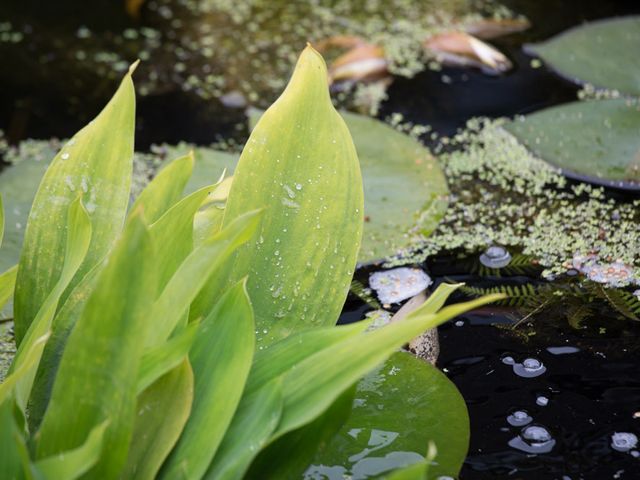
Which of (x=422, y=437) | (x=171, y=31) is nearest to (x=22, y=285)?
(x=422, y=437)

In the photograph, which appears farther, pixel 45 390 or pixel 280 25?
pixel 280 25

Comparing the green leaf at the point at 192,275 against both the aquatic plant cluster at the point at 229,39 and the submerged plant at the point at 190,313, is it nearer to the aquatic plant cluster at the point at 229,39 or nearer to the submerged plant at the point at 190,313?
the submerged plant at the point at 190,313

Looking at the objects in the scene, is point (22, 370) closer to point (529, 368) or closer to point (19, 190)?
point (529, 368)

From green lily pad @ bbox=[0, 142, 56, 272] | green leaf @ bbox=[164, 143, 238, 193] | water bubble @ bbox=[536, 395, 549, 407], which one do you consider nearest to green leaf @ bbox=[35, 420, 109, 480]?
water bubble @ bbox=[536, 395, 549, 407]

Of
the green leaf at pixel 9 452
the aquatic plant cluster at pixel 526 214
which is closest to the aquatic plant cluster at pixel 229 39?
the aquatic plant cluster at pixel 526 214

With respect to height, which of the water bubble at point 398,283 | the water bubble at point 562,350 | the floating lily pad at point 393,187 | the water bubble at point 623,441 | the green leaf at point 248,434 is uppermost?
the green leaf at point 248,434

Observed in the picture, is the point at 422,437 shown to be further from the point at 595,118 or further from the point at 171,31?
the point at 171,31

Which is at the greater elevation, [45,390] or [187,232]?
[187,232]
